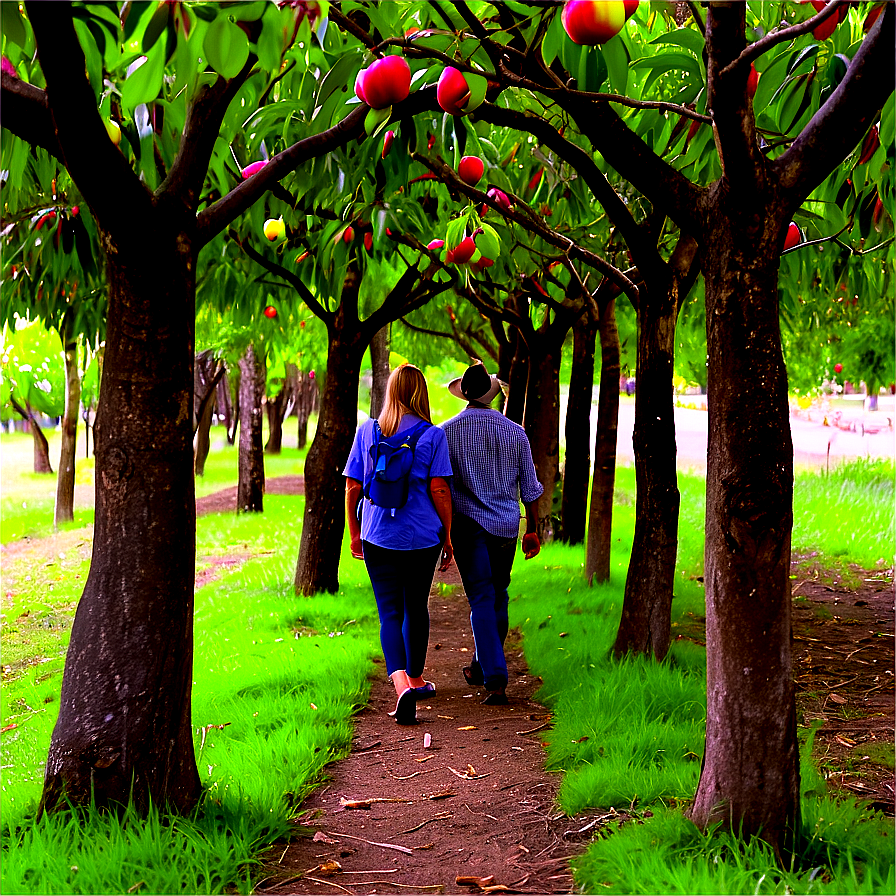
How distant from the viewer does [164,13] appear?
6.56 ft

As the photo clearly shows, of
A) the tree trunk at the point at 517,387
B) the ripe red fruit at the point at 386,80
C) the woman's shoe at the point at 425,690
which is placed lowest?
the woman's shoe at the point at 425,690

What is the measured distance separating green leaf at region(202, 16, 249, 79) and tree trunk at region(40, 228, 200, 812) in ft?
4.07

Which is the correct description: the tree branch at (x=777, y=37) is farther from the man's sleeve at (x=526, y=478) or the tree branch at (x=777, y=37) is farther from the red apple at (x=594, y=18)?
the man's sleeve at (x=526, y=478)

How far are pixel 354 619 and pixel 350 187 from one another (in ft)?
13.1

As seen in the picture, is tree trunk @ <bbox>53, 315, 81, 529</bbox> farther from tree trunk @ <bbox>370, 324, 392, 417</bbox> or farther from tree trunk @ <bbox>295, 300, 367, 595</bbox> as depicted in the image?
tree trunk @ <bbox>295, 300, 367, 595</bbox>

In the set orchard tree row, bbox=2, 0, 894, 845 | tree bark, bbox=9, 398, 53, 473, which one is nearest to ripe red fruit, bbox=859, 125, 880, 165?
orchard tree row, bbox=2, 0, 894, 845

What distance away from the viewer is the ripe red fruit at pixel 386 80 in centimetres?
253

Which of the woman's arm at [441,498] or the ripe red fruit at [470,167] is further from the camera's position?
the woman's arm at [441,498]

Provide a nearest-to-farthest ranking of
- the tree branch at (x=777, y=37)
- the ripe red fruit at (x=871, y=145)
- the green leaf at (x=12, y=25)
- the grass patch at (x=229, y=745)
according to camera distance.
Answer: the green leaf at (x=12, y=25) → the tree branch at (x=777, y=37) → the grass patch at (x=229, y=745) → the ripe red fruit at (x=871, y=145)

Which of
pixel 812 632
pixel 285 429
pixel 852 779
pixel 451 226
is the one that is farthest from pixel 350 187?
pixel 285 429

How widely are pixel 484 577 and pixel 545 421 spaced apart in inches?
226

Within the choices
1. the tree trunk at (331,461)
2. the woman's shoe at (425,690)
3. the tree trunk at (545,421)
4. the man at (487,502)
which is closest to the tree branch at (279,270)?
the tree trunk at (331,461)

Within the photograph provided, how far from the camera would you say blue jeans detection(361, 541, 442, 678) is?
16.3ft

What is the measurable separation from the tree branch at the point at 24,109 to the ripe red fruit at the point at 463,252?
183 cm
